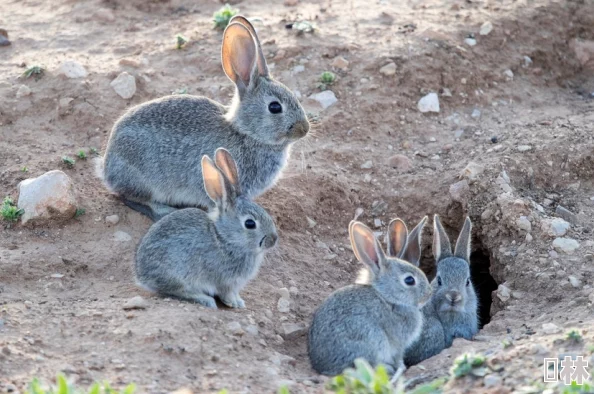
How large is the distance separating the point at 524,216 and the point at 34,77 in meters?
4.97

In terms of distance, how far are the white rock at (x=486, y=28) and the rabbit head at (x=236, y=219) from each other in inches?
166

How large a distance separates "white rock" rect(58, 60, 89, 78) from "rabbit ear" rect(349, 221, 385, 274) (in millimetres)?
3753

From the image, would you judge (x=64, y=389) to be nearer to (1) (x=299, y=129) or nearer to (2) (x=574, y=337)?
(2) (x=574, y=337)

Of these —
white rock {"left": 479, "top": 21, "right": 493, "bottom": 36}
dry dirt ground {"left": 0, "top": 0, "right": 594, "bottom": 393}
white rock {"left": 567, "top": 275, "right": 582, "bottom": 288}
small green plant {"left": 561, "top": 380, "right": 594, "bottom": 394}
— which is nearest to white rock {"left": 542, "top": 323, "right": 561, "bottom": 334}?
dry dirt ground {"left": 0, "top": 0, "right": 594, "bottom": 393}

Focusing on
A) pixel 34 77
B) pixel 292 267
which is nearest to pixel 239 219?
pixel 292 267

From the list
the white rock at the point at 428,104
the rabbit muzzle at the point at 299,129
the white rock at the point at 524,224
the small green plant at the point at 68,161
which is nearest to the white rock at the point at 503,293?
the white rock at the point at 524,224

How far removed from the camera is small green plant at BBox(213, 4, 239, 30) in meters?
9.62

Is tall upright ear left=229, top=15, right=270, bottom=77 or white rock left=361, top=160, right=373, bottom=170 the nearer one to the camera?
tall upright ear left=229, top=15, right=270, bottom=77

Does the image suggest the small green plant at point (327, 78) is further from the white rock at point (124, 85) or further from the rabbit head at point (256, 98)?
the white rock at point (124, 85)

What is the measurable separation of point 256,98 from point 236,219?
1274mm

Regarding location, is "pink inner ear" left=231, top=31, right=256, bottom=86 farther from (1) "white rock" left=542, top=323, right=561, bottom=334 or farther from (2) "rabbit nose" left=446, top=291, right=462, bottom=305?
(1) "white rock" left=542, top=323, right=561, bottom=334

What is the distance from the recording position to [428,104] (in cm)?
884

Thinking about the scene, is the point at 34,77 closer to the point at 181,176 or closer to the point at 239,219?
the point at 181,176

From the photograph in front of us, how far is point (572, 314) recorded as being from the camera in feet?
20.4
